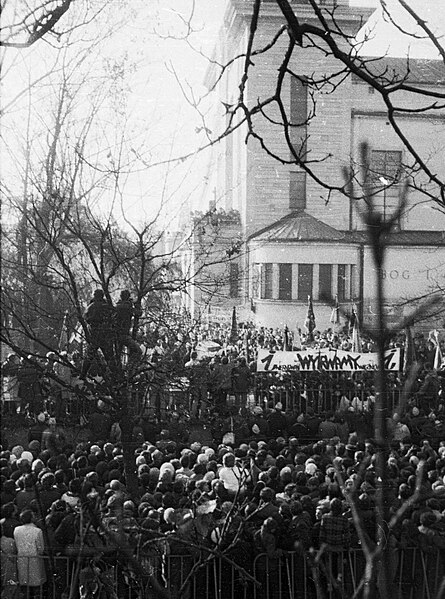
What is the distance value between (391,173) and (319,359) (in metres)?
0.52

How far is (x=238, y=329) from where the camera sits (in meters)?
1.60

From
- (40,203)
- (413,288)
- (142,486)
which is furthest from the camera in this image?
(142,486)

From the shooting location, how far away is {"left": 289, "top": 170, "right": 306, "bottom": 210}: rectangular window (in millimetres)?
1524

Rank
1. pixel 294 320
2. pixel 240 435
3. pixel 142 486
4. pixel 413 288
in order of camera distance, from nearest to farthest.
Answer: pixel 413 288 < pixel 294 320 < pixel 142 486 < pixel 240 435

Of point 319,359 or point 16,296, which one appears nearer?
point 16,296

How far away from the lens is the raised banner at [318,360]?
1.59 m

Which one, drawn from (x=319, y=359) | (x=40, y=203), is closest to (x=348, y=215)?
(x=319, y=359)

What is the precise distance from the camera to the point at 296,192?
1.53 m

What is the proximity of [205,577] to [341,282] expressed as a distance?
1.90 ft

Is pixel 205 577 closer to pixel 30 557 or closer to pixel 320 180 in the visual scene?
pixel 30 557

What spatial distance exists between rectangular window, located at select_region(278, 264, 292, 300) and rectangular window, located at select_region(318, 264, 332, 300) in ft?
0.19

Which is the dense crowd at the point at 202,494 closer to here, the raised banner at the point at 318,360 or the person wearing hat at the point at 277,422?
the person wearing hat at the point at 277,422

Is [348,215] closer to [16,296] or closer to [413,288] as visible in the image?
[413,288]

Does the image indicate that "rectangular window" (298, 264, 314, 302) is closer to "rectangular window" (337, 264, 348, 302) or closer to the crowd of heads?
"rectangular window" (337, 264, 348, 302)
